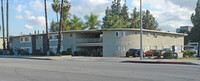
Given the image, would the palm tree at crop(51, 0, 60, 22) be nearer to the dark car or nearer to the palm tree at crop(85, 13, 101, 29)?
the palm tree at crop(85, 13, 101, 29)

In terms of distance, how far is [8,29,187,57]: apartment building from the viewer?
3678 cm

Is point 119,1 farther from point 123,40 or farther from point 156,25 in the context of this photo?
point 123,40

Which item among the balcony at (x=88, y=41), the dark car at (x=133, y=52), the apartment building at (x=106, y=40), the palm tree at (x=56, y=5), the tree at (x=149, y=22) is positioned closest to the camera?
the dark car at (x=133, y=52)

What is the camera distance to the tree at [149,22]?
77375 mm

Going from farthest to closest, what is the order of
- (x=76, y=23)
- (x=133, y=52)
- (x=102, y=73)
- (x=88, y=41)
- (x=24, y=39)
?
(x=76, y=23) < (x=24, y=39) < (x=88, y=41) < (x=133, y=52) < (x=102, y=73)

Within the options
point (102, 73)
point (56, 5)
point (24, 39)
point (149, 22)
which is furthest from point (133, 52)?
point (149, 22)

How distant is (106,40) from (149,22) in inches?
1751

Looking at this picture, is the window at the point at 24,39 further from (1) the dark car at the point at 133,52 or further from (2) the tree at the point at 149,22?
(2) the tree at the point at 149,22

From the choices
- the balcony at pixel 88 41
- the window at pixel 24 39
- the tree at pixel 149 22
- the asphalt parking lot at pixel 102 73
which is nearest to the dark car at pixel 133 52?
the balcony at pixel 88 41

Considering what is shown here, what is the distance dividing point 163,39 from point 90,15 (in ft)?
77.1

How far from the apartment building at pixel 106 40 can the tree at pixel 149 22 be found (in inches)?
1067

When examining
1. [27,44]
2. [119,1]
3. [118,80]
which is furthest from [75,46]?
[119,1]

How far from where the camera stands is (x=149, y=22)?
78000mm

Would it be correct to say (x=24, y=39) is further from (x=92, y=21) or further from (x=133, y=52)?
(x=133, y=52)
